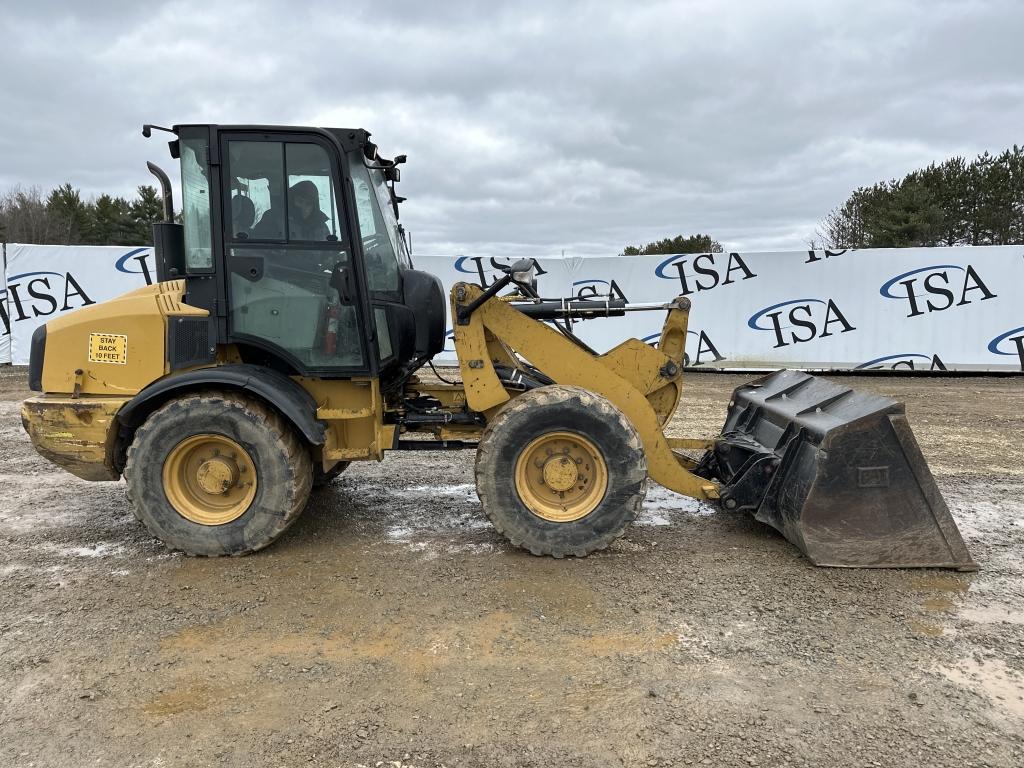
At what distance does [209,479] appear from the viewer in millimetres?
Answer: 4004

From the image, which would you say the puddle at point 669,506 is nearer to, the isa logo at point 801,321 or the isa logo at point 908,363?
the isa logo at point 801,321

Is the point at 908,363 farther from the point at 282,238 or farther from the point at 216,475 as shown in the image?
the point at 216,475

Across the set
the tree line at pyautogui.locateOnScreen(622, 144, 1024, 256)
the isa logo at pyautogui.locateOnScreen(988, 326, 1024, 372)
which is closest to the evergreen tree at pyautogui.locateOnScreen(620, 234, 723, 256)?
the tree line at pyautogui.locateOnScreen(622, 144, 1024, 256)

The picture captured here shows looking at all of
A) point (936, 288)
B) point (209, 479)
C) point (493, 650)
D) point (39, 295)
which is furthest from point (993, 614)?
point (39, 295)

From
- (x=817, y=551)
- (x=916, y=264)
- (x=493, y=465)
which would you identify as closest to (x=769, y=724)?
(x=817, y=551)

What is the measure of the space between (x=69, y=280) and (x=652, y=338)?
12.0 m

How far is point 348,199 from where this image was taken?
3969 mm

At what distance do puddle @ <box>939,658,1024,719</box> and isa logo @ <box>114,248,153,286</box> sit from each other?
14.5 m

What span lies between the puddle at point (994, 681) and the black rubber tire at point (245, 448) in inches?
136

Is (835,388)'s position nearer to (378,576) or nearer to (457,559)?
(457,559)

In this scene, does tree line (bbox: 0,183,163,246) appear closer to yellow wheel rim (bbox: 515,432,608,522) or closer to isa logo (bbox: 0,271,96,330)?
isa logo (bbox: 0,271,96,330)

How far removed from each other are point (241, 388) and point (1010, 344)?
14021 mm

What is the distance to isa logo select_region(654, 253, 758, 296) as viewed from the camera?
13.5 metres

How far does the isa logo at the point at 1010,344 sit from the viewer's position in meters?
12.5
